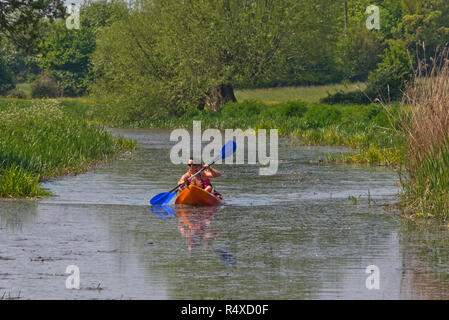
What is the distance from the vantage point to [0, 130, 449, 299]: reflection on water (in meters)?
8.77

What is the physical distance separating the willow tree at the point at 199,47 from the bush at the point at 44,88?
17530 millimetres

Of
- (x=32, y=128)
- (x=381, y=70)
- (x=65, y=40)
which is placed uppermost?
(x=65, y=40)

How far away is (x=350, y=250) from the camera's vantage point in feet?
36.4

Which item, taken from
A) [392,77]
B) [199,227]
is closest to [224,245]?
[199,227]

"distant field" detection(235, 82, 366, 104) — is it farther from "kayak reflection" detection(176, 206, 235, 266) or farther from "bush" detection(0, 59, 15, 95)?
"kayak reflection" detection(176, 206, 235, 266)

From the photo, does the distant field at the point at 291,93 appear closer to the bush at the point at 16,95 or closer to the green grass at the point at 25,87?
the bush at the point at 16,95

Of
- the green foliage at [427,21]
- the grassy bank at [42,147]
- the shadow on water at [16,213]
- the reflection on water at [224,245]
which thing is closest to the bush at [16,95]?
the green foliage at [427,21]

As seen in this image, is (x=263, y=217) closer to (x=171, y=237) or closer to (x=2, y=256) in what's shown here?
(x=171, y=237)

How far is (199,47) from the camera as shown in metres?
49.9

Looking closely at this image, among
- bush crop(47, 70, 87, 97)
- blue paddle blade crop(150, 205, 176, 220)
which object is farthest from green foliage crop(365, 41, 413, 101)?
blue paddle blade crop(150, 205, 176, 220)

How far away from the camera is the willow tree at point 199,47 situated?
164ft

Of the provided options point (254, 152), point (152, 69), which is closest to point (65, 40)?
point (152, 69)

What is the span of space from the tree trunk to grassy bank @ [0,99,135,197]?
23.0 metres
